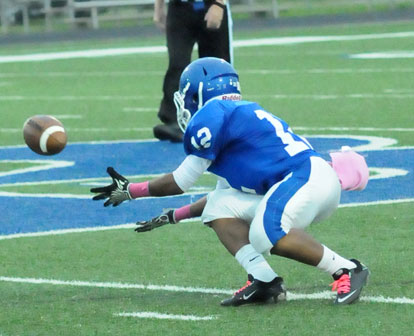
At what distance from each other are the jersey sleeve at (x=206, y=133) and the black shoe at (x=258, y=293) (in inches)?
24.2

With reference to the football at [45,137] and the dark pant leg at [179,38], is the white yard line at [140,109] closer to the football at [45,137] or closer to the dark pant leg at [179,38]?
the dark pant leg at [179,38]

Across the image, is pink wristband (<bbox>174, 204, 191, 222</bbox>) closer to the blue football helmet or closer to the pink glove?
the blue football helmet

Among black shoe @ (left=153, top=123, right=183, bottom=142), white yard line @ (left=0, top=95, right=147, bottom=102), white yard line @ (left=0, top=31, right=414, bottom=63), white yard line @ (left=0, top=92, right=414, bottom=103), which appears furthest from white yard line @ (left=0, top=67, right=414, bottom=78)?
black shoe @ (left=153, top=123, right=183, bottom=142)

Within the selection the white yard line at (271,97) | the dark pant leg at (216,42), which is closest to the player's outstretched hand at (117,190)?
the dark pant leg at (216,42)

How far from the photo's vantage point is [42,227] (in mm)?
8359

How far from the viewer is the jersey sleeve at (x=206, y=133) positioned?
5996mm

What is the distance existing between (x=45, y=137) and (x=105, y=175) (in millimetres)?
2791

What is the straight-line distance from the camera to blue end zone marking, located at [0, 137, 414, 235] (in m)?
8.62

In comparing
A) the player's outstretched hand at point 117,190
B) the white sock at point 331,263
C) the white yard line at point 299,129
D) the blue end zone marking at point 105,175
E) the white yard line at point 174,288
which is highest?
the player's outstretched hand at point 117,190

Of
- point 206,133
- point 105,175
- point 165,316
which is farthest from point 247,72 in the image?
point 165,316

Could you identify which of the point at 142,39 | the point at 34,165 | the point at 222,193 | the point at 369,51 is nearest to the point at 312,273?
the point at 222,193

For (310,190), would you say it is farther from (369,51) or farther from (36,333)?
(369,51)

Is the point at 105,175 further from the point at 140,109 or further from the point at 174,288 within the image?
the point at 140,109

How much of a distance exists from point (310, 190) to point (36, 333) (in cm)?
140
